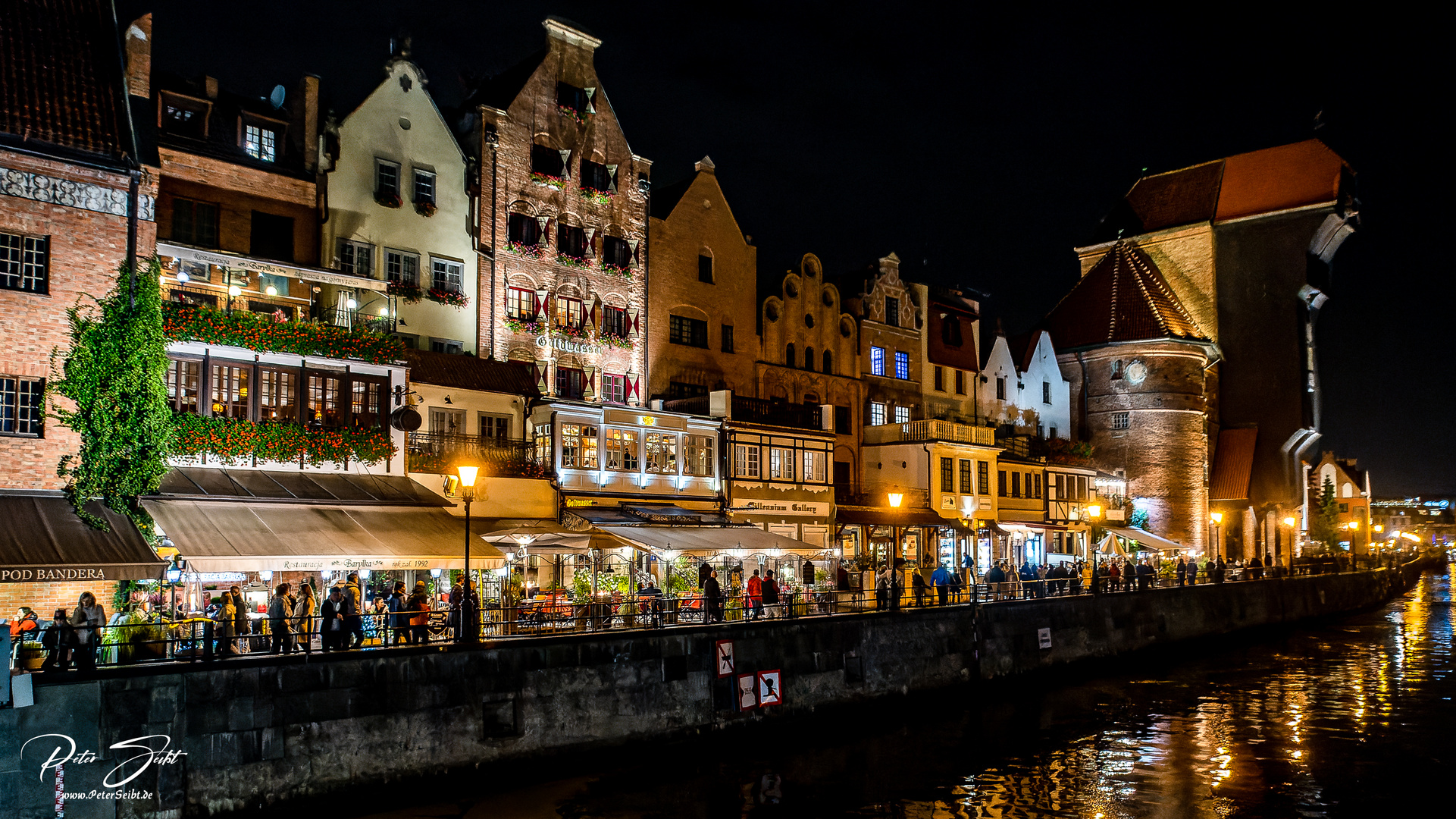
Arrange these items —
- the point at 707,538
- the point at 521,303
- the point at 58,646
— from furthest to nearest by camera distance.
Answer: the point at 521,303, the point at 707,538, the point at 58,646

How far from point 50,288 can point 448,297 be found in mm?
12571

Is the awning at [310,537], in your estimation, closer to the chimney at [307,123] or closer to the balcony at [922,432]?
the chimney at [307,123]

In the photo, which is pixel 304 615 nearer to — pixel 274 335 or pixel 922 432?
pixel 274 335

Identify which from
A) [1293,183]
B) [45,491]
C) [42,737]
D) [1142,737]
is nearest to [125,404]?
[45,491]

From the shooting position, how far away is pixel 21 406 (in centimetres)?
2295

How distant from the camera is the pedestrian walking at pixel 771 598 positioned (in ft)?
93.2

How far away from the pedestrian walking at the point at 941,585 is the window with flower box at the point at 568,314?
46.1 ft

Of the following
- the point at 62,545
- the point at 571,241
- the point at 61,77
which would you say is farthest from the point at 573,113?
the point at 62,545

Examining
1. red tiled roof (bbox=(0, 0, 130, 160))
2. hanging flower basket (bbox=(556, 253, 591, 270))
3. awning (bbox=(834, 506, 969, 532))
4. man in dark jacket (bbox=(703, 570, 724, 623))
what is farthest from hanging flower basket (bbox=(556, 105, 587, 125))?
man in dark jacket (bbox=(703, 570, 724, 623))

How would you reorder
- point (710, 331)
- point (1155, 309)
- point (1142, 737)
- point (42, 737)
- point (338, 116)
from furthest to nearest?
1. point (1155, 309)
2. point (710, 331)
3. point (338, 116)
4. point (1142, 737)
5. point (42, 737)

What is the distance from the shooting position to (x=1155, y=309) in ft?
217

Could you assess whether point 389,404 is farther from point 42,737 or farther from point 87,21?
point 42,737

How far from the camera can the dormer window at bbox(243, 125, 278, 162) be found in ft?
104

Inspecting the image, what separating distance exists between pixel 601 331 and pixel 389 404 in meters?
10.7
